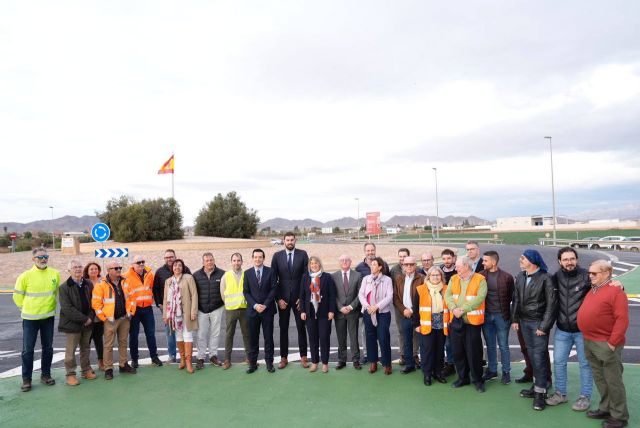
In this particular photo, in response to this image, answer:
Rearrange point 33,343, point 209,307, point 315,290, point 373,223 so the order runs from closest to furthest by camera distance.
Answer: point 33,343
point 315,290
point 209,307
point 373,223

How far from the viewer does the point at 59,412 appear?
564 cm

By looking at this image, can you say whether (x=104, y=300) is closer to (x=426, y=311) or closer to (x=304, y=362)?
(x=304, y=362)

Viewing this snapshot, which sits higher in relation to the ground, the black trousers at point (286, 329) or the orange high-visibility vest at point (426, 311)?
the orange high-visibility vest at point (426, 311)

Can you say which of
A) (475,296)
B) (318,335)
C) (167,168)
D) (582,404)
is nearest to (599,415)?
(582,404)

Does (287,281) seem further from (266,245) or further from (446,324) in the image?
(266,245)

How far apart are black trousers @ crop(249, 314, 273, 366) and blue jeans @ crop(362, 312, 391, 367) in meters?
1.51

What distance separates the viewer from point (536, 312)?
5496mm

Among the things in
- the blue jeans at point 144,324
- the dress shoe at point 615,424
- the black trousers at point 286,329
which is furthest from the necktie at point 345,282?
the dress shoe at point 615,424

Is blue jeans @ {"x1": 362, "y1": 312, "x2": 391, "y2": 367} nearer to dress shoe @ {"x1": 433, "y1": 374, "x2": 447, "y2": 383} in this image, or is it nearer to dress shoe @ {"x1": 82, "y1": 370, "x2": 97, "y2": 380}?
dress shoe @ {"x1": 433, "y1": 374, "x2": 447, "y2": 383}

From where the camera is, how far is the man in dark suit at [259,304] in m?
6.99

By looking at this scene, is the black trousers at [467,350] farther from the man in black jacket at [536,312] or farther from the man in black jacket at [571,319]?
the man in black jacket at [571,319]

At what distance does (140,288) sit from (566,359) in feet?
20.7

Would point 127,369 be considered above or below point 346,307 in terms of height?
below

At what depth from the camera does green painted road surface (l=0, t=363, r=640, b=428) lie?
5133 mm
